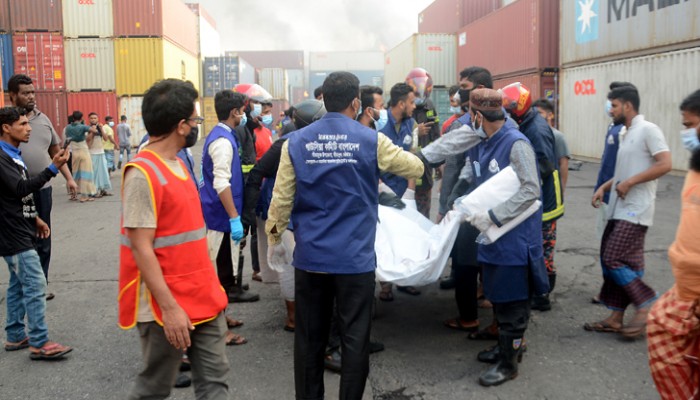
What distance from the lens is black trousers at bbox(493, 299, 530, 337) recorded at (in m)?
3.88

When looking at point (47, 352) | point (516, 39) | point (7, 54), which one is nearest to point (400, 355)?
point (47, 352)

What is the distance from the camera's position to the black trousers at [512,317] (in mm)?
3881

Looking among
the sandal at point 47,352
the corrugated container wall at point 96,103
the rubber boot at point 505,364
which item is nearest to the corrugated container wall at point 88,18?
the corrugated container wall at point 96,103

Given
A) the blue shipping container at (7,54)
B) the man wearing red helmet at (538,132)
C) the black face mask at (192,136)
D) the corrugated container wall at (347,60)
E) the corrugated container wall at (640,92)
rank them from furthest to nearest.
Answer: the corrugated container wall at (347,60) < the blue shipping container at (7,54) < the corrugated container wall at (640,92) < the man wearing red helmet at (538,132) < the black face mask at (192,136)

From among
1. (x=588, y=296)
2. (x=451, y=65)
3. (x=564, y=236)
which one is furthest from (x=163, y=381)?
(x=451, y=65)

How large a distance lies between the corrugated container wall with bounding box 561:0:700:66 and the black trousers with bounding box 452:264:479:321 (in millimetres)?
12591

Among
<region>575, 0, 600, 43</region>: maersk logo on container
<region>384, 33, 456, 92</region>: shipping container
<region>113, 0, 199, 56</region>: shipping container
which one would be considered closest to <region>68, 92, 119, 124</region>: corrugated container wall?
<region>113, 0, 199, 56</region>: shipping container

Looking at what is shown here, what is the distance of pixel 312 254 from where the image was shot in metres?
3.18

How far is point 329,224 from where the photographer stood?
3.15m

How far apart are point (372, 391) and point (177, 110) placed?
2.16m

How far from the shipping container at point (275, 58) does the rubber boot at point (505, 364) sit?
76.8 m

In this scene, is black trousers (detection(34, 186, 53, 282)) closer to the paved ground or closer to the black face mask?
the paved ground

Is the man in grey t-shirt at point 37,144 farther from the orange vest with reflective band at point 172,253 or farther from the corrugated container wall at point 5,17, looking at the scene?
the corrugated container wall at point 5,17

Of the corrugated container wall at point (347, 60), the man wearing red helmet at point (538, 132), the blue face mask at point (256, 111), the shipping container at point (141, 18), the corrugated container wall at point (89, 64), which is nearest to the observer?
the man wearing red helmet at point (538, 132)
